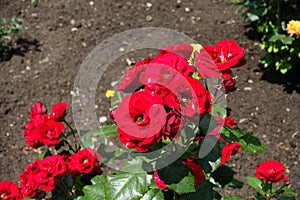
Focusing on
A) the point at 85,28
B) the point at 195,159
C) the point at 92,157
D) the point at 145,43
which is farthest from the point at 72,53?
the point at 195,159

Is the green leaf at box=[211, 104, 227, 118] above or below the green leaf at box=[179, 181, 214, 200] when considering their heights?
above

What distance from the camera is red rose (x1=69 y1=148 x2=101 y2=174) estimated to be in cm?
193

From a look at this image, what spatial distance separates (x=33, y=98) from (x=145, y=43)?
3.80 feet

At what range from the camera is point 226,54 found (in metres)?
1.47

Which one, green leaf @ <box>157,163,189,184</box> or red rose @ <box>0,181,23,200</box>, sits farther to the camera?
red rose @ <box>0,181,23,200</box>

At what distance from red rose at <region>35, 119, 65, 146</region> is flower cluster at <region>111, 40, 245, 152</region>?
1.92 feet

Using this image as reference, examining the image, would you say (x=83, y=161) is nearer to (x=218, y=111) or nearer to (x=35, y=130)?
(x=35, y=130)

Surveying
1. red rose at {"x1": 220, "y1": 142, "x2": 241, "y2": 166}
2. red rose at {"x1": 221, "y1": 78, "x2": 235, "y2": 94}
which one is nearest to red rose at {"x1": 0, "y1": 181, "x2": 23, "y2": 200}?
red rose at {"x1": 220, "y1": 142, "x2": 241, "y2": 166}

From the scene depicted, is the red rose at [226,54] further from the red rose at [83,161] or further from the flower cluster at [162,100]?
the red rose at [83,161]

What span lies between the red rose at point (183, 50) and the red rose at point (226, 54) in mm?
57

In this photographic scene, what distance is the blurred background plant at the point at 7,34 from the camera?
4.04 metres

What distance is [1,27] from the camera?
417 centimetres

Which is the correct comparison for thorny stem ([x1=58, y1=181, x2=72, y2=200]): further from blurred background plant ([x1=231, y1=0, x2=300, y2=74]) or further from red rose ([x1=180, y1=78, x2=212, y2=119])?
blurred background plant ([x1=231, y1=0, x2=300, y2=74])

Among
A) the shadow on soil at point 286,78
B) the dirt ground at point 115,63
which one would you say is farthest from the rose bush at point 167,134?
the shadow on soil at point 286,78
